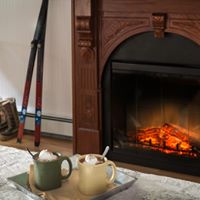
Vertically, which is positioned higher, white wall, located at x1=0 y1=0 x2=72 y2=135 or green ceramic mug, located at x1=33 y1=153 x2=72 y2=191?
white wall, located at x1=0 y1=0 x2=72 y2=135

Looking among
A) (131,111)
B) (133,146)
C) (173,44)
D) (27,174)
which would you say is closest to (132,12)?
(173,44)

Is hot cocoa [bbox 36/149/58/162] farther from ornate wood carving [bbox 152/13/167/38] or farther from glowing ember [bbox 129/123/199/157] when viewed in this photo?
glowing ember [bbox 129/123/199/157]

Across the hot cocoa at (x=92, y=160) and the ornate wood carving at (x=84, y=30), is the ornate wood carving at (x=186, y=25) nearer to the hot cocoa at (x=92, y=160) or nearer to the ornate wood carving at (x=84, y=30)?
the ornate wood carving at (x=84, y=30)

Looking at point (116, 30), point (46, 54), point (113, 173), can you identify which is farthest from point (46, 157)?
point (46, 54)

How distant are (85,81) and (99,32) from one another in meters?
0.34

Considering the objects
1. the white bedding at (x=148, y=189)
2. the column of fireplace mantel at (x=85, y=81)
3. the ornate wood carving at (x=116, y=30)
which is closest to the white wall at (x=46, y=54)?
the column of fireplace mantel at (x=85, y=81)

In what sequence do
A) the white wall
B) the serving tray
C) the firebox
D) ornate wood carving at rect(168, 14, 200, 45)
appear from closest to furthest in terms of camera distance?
the serving tray
ornate wood carving at rect(168, 14, 200, 45)
the firebox
the white wall

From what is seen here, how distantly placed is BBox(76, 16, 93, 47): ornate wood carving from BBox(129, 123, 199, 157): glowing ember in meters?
0.66

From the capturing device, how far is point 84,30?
3.08 m

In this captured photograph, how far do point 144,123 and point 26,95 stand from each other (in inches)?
36.9

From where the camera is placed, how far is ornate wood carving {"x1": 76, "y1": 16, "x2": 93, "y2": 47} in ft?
10.0

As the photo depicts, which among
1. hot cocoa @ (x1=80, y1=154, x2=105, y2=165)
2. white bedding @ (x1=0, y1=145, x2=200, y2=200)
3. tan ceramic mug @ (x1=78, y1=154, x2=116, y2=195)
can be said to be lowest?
white bedding @ (x1=0, y1=145, x2=200, y2=200)

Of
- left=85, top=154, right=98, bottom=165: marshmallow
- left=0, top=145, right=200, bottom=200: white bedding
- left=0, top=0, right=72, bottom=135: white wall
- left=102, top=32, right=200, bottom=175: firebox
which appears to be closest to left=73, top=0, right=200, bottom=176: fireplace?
left=102, top=32, right=200, bottom=175: firebox

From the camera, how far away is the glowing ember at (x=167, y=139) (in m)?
3.05
